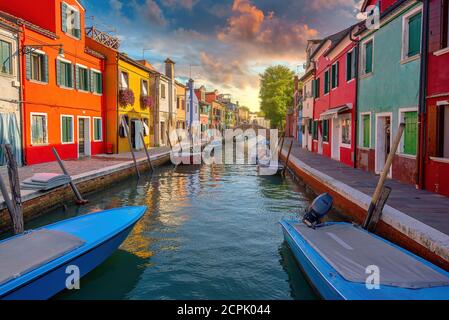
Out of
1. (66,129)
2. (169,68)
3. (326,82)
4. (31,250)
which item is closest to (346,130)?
(326,82)

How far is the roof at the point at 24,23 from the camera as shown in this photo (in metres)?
14.4

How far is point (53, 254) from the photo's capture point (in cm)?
555

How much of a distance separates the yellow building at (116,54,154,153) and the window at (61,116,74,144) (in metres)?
3.88

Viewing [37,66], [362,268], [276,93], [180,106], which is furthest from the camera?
[276,93]

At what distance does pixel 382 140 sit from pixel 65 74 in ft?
49.4

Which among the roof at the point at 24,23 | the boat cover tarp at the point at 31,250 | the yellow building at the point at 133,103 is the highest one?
the roof at the point at 24,23

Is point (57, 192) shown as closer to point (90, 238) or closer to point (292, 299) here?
point (90, 238)

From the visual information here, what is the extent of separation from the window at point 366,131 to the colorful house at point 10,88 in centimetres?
1362

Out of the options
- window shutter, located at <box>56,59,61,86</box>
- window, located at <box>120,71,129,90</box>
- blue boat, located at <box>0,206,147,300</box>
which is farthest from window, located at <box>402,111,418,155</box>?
window, located at <box>120,71,129,90</box>

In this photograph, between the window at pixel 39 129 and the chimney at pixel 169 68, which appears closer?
the window at pixel 39 129

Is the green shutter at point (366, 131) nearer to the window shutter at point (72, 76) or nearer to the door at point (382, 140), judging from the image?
the door at point (382, 140)

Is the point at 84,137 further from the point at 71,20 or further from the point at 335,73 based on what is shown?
the point at 335,73

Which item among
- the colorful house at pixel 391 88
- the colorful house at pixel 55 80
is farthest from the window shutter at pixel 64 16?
the colorful house at pixel 391 88
